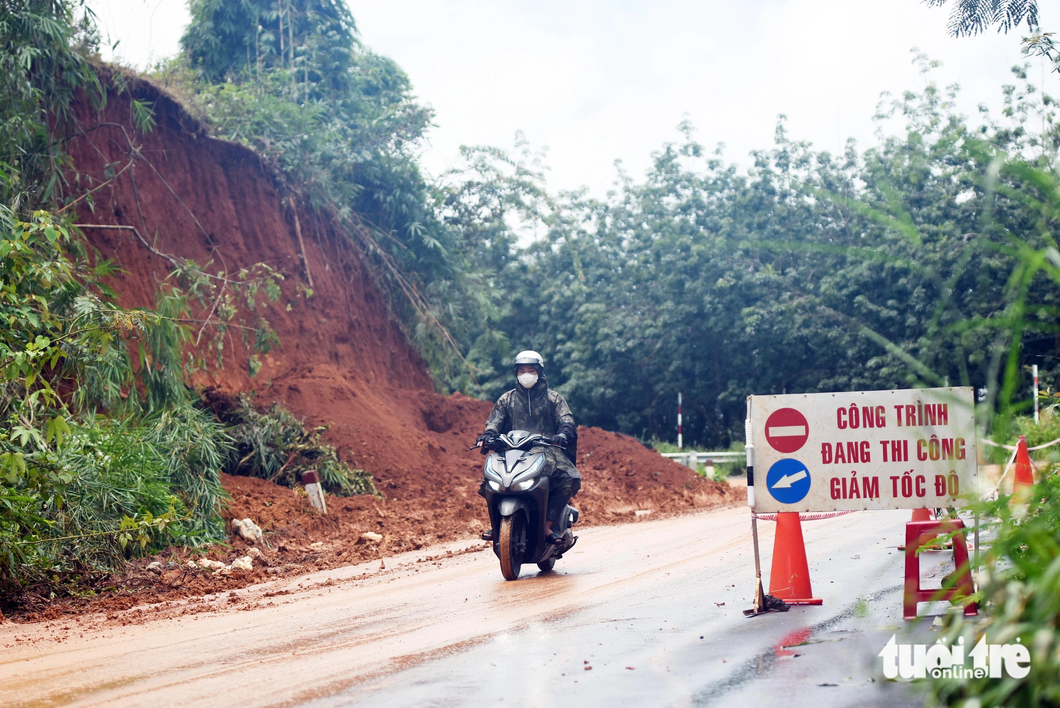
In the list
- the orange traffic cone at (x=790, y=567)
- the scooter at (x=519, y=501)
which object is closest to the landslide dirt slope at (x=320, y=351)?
the scooter at (x=519, y=501)

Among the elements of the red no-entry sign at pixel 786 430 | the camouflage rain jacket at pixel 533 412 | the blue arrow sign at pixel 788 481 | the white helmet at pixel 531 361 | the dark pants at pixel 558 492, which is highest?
the white helmet at pixel 531 361

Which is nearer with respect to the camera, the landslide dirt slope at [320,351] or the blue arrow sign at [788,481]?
the blue arrow sign at [788,481]

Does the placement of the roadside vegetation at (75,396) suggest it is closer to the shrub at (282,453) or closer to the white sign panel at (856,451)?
the shrub at (282,453)

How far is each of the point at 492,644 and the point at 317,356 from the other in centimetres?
1696

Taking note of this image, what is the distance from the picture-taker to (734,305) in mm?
32875

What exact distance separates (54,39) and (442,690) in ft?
40.3

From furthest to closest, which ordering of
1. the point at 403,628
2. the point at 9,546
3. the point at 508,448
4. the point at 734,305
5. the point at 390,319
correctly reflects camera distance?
the point at 734,305, the point at 390,319, the point at 508,448, the point at 9,546, the point at 403,628

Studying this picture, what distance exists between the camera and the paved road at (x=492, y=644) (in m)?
4.94

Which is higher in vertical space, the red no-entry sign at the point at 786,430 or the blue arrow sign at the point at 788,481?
the red no-entry sign at the point at 786,430

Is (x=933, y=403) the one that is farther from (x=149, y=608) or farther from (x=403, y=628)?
(x=149, y=608)

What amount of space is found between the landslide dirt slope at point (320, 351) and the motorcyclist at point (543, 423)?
4.28 meters

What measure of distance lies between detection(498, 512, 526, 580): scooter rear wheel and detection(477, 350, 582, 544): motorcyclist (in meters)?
0.43

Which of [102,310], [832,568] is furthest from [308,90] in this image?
[832,568]

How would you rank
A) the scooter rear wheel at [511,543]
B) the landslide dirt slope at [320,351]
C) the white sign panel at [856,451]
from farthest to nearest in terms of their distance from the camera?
the landslide dirt slope at [320,351]
the scooter rear wheel at [511,543]
the white sign panel at [856,451]
